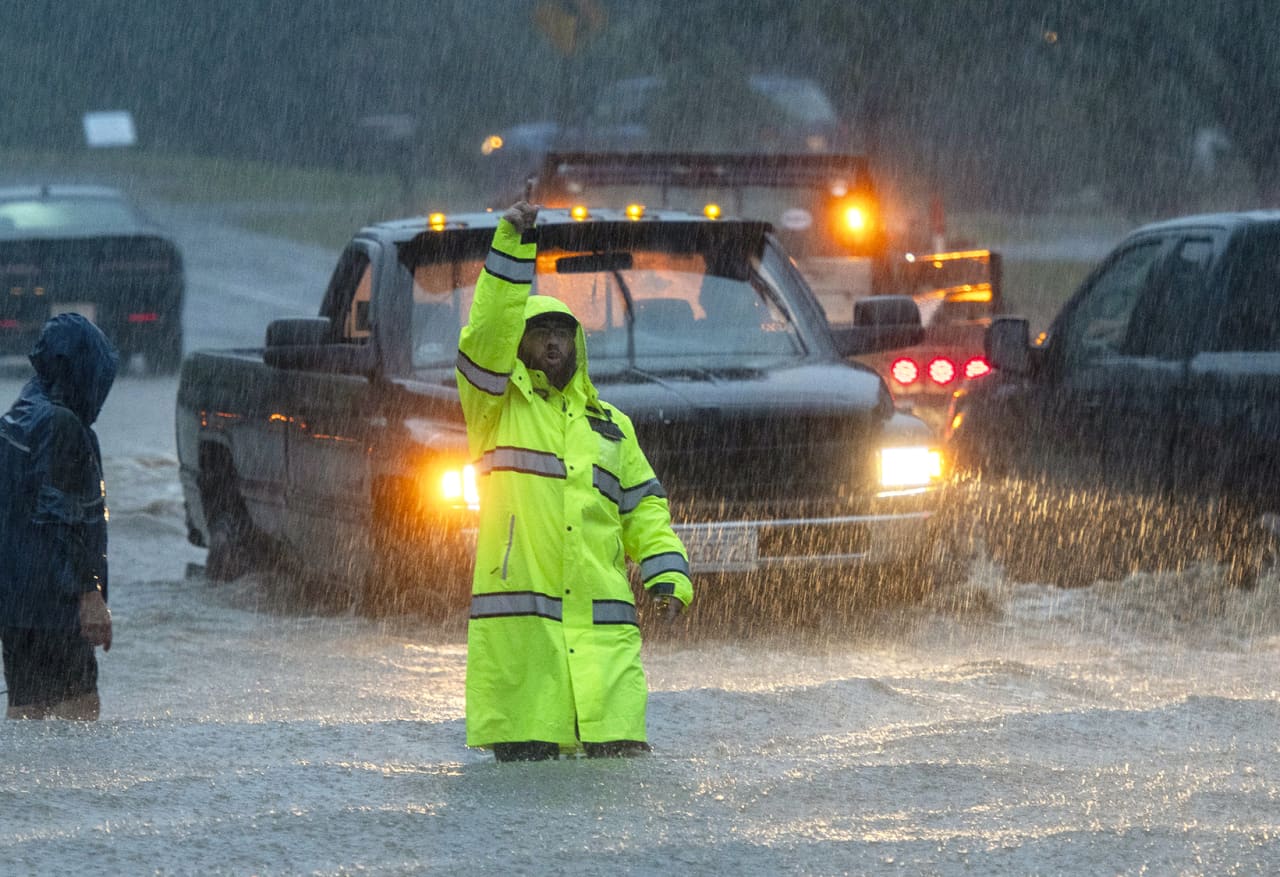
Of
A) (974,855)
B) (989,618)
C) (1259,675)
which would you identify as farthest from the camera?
(989,618)

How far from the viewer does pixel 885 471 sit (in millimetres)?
8688

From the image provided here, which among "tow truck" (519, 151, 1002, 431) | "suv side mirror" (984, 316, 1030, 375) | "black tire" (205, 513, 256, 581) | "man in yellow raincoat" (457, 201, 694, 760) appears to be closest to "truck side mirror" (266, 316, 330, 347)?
"black tire" (205, 513, 256, 581)

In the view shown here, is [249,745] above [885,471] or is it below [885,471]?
below

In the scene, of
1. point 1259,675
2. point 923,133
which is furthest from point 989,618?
point 923,133

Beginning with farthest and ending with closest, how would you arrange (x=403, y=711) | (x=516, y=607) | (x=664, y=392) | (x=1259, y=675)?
(x=664, y=392)
(x=1259, y=675)
(x=403, y=711)
(x=516, y=607)

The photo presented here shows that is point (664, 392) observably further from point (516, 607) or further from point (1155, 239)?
point (516, 607)

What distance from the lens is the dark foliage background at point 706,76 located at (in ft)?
70.9

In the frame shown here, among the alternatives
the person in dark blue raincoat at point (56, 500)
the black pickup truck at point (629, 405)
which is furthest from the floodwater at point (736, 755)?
the black pickup truck at point (629, 405)

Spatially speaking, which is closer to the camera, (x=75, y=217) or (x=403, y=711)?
(x=403, y=711)

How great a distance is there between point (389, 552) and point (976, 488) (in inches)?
111

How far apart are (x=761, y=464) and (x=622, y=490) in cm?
239

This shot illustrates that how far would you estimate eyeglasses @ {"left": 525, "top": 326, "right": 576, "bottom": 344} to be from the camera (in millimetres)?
6180

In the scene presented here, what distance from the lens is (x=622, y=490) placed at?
618 cm

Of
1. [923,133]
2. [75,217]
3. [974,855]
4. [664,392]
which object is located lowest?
[974,855]
